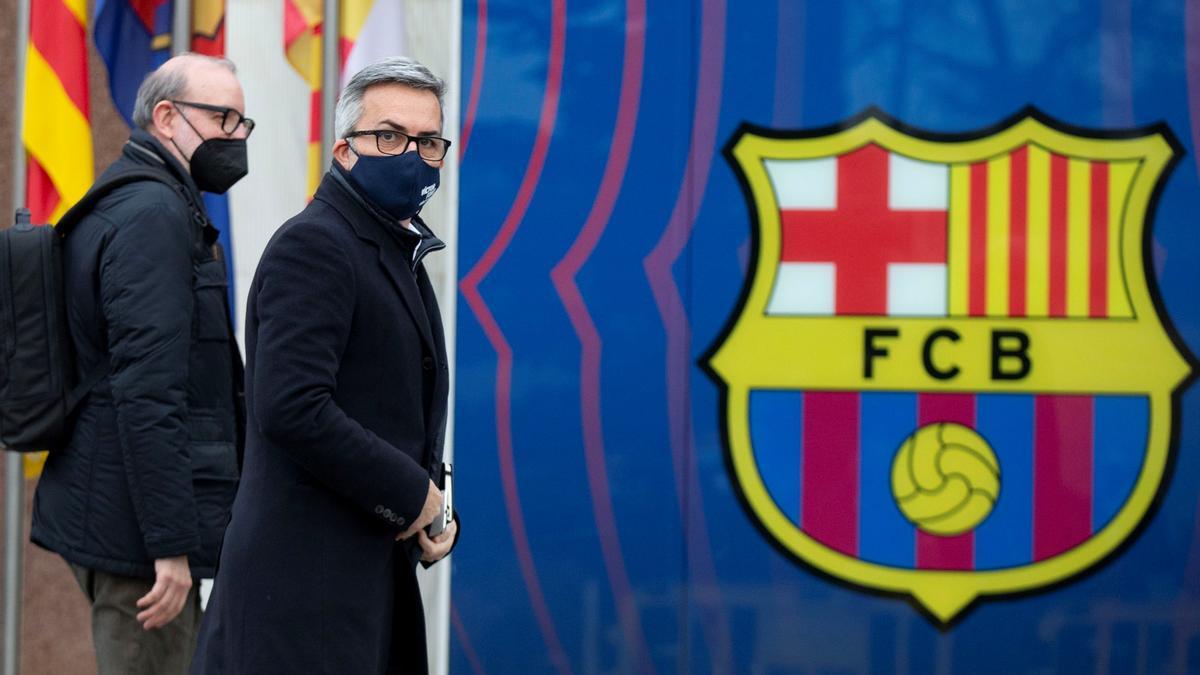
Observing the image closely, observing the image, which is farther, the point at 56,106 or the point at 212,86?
the point at 56,106

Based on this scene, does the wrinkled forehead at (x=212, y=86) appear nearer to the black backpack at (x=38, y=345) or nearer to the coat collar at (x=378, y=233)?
the black backpack at (x=38, y=345)

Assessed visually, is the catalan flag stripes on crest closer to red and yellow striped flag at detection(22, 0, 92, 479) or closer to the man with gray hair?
the man with gray hair

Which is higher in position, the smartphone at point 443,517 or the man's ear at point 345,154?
the man's ear at point 345,154

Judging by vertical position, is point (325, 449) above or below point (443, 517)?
above

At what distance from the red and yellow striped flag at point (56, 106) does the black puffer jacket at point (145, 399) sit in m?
1.16

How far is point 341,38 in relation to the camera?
3762 millimetres

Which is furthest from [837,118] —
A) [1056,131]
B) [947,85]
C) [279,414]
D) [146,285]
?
[279,414]

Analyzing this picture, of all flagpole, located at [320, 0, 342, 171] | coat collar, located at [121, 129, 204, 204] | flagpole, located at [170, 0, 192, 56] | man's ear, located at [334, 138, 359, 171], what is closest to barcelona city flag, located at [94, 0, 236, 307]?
flagpole, located at [170, 0, 192, 56]

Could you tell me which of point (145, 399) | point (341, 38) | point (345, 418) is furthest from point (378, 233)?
point (341, 38)

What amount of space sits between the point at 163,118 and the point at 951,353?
1.84 metres

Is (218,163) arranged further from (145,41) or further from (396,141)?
(145,41)

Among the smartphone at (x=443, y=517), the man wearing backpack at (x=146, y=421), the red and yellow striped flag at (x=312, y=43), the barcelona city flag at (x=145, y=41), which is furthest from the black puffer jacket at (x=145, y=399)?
the barcelona city flag at (x=145, y=41)

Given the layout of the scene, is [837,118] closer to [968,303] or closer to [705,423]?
[968,303]

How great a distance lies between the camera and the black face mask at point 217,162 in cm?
295
